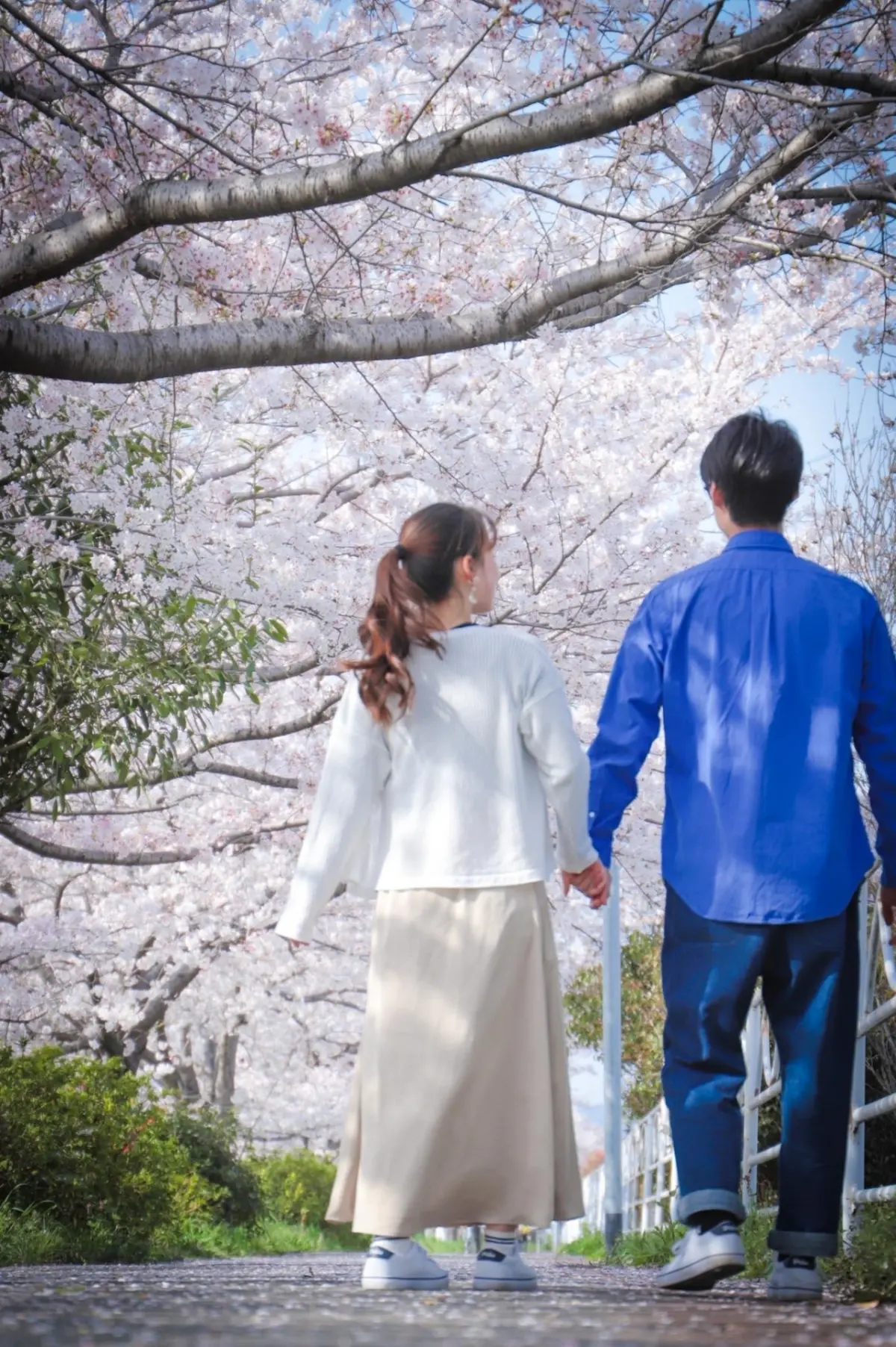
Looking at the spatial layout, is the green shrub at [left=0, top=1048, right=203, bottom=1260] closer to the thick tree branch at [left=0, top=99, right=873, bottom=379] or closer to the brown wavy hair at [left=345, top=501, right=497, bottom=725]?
the thick tree branch at [left=0, top=99, right=873, bottom=379]

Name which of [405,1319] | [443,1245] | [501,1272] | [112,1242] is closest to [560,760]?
[501,1272]

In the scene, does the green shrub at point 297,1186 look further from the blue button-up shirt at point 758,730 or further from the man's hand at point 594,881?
the blue button-up shirt at point 758,730

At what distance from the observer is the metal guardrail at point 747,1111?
12.5 ft

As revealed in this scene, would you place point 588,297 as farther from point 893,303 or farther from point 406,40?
point 406,40

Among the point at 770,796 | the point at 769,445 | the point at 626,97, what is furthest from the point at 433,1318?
the point at 626,97

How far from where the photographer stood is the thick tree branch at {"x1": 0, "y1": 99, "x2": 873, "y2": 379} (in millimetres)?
4379

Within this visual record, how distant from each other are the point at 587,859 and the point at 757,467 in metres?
0.99

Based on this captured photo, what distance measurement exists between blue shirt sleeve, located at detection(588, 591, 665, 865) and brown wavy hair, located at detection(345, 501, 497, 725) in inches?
17.5

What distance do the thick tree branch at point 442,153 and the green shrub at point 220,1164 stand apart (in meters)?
8.43

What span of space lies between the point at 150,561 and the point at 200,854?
4058mm

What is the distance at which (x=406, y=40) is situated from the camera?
19.8ft

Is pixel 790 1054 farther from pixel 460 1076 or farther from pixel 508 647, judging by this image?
pixel 508 647

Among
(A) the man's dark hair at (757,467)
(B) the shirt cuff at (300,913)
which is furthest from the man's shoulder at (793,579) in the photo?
(B) the shirt cuff at (300,913)

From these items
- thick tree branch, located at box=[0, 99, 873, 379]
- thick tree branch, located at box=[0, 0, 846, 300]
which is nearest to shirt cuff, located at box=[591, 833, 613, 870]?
thick tree branch, located at box=[0, 0, 846, 300]
